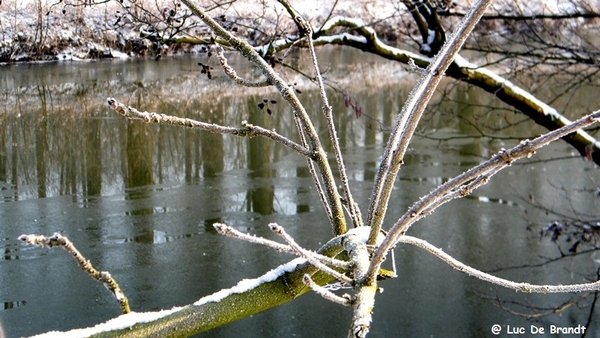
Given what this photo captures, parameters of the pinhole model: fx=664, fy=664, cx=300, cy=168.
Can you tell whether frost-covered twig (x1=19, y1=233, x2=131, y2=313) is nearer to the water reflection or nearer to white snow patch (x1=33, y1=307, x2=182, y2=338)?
white snow patch (x1=33, y1=307, x2=182, y2=338)

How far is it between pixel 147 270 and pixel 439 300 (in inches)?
122

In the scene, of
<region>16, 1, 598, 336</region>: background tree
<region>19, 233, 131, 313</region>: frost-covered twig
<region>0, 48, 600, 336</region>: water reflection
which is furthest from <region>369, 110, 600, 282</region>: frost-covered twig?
<region>0, 48, 600, 336</region>: water reflection

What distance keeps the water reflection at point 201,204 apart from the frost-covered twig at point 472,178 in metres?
3.01

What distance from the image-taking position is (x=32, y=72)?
52.2ft

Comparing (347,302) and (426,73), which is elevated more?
(426,73)

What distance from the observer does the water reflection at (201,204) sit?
255 inches

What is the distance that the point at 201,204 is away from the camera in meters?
8.95

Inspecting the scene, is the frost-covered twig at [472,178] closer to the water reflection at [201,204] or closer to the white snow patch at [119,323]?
the white snow patch at [119,323]

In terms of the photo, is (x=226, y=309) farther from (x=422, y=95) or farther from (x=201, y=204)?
(x=201, y=204)

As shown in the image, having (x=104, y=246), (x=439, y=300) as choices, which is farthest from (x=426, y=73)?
(x=104, y=246)

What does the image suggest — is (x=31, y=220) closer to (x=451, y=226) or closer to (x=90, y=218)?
(x=90, y=218)

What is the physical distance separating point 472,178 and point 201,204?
8.35 m

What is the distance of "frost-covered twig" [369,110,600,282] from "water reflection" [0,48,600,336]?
3014 mm

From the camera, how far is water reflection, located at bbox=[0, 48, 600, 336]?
648 cm
